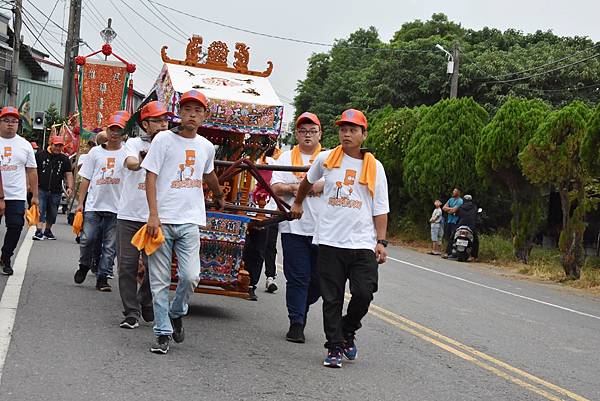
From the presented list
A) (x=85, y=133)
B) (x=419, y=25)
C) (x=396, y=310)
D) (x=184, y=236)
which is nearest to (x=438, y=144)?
(x=85, y=133)

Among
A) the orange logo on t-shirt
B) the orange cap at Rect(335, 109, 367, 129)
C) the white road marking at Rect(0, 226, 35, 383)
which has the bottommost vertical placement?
the white road marking at Rect(0, 226, 35, 383)

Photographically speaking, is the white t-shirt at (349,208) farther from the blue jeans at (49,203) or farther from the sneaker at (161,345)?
the blue jeans at (49,203)

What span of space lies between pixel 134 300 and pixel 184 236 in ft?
4.49

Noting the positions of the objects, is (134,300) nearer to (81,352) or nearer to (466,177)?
(81,352)

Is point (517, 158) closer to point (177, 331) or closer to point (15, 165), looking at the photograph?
point (15, 165)

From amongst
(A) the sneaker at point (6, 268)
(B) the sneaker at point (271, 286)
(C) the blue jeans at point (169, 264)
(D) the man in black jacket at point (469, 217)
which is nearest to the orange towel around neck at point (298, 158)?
(C) the blue jeans at point (169, 264)

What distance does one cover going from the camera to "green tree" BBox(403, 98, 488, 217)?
28.6 metres

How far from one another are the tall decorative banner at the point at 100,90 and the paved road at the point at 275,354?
6583mm

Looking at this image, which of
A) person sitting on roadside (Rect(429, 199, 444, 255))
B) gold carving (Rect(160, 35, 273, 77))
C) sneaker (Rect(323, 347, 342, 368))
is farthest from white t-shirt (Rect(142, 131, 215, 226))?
person sitting on roadside (Rect(429, 199, 444, 255))

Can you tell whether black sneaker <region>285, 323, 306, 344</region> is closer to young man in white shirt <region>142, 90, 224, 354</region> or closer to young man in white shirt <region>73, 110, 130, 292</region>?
young man in white shirt <region>142, 90, 224, 354</region>

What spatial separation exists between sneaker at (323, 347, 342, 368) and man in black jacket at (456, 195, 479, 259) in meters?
18.1

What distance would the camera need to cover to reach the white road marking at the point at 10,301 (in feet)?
24.3

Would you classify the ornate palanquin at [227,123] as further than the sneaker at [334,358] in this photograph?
Yes

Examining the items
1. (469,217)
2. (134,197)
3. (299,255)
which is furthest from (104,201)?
(469,217)
